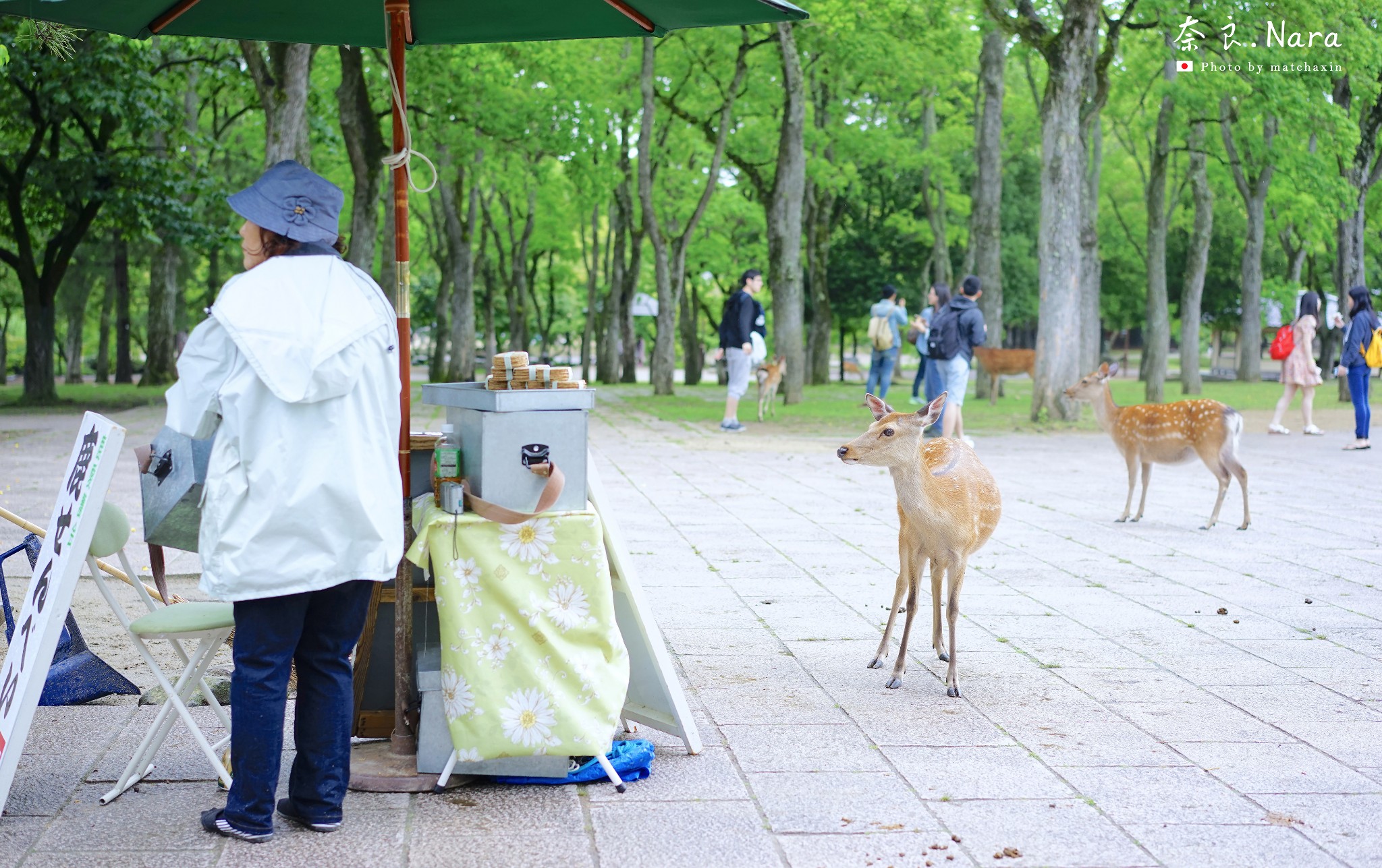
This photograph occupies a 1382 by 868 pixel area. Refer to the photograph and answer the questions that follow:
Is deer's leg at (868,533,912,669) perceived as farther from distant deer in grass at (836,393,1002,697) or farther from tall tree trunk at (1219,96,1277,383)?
tall tree trunk at (1219,96,1277,383)

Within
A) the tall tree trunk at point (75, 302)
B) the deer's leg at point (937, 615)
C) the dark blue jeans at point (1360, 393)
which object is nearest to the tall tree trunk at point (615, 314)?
the tall tree trunk at point (75, 302)

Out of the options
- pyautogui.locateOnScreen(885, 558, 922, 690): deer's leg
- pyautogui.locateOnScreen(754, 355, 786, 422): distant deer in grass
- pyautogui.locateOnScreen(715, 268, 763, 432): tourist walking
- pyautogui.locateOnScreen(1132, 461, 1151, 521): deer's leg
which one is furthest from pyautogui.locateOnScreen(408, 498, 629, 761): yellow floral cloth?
pyautogui.locateOnScreen(754, 355, 786, 422): distant deer in grass

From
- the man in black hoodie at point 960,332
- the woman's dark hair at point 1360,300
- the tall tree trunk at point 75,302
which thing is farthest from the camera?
the tall tree trunk at point 75,302

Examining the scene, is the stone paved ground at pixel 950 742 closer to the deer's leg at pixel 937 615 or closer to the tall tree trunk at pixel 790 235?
the deer's leg at pixel 937 615

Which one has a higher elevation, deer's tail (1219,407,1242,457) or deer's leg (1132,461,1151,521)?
deer's tail (1219,407,1242,457)

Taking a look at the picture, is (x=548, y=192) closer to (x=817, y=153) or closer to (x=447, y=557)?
Result: (x=817, y=153)

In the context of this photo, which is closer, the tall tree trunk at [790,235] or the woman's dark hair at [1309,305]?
the woman's dark hair at [1309,305]

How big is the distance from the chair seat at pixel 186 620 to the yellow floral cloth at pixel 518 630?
0.59 m

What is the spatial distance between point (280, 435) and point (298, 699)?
32.0 inches

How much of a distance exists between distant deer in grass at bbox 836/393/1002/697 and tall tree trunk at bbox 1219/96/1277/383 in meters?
21.0

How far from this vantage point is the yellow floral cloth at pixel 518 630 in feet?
13.6

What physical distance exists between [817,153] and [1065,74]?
13815 millimetres

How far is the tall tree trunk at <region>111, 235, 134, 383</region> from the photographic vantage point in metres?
31.3

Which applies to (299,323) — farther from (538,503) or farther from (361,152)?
(361,152)
